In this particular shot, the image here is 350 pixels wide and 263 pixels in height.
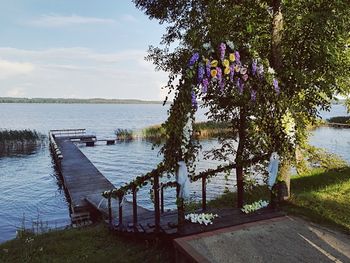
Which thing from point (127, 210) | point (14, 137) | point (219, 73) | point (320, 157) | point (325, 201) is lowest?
point (127, 210)

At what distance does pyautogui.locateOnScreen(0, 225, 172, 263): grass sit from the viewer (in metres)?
8.77

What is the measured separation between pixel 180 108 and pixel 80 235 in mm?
6631

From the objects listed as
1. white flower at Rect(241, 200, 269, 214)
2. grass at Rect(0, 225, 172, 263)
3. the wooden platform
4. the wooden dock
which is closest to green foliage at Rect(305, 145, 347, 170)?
white flower at Rect(241, 200, 269, 214)

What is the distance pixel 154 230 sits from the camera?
28.8 feet

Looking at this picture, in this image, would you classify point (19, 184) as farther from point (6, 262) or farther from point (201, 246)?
point (201, 246)

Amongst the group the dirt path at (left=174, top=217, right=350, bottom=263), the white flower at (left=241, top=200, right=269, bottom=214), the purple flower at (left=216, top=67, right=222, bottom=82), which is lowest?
the dirt path at (left=174, top=217, right=350, bottom=263)

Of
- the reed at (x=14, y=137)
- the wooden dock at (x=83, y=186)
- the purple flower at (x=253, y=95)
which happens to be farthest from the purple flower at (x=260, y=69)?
the reed at (x=14, y=137)

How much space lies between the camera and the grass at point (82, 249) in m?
8.77

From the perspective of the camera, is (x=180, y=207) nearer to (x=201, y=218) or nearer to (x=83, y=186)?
(x=201, y=218)

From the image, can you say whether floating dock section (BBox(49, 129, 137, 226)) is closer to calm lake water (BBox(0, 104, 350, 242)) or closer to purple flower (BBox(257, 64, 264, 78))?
calm lake water (BBox(0, 104, 350, 242))

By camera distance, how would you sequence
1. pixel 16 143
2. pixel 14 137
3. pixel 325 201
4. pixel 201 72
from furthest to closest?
→ pixel 16 143 < pixel 14 137 < pixel 325 201 < pixel 201 72

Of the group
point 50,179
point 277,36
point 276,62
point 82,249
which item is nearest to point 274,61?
point 276,62

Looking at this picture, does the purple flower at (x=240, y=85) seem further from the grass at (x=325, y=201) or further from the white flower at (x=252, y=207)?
the grass at (x=325, y=201)

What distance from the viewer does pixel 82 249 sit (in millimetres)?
10102
